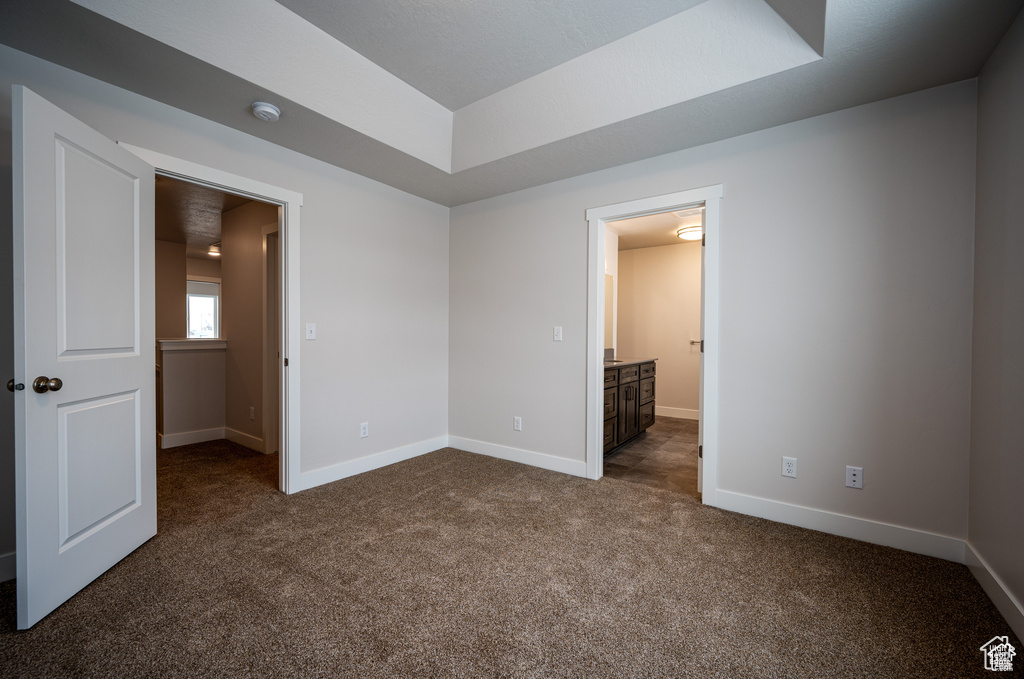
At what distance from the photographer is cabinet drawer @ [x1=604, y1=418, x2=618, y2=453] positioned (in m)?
3.85

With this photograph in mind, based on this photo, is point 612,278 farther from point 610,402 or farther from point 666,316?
point 610,402

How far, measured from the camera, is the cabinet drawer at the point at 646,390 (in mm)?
4699

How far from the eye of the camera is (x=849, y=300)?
239cm

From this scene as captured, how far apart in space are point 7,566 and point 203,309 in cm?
851

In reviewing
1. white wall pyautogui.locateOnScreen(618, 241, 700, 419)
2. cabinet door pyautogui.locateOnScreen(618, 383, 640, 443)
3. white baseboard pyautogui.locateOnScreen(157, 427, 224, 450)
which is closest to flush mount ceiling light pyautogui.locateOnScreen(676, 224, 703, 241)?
white wall pyautogui.locateOnScreen(618, 241, 700, 419)

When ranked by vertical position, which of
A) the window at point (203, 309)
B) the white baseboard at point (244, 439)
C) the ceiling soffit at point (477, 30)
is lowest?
the white baseboard at point (244, 439)

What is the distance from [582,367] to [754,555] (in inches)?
64.9

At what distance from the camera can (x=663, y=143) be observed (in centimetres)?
281

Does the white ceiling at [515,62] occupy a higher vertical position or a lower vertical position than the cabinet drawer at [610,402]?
higher

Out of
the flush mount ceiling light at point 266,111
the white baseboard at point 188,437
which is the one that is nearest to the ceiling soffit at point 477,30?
the flush mount ceiling light at point 266,111

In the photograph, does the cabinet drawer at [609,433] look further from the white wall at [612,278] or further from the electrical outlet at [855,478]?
the electrical outlet at [855,478]

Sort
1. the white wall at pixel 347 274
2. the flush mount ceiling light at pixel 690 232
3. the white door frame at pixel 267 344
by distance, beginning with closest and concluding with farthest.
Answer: the white wall at pixel 347 274 → the white door frame at pixel 267 344 → the flush mount ceiling light at pixel 690 232

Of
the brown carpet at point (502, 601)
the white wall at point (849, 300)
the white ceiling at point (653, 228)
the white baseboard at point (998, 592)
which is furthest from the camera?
the white ceiling at point (653, 228)

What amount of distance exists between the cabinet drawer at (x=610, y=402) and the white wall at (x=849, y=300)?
114 centimetres
